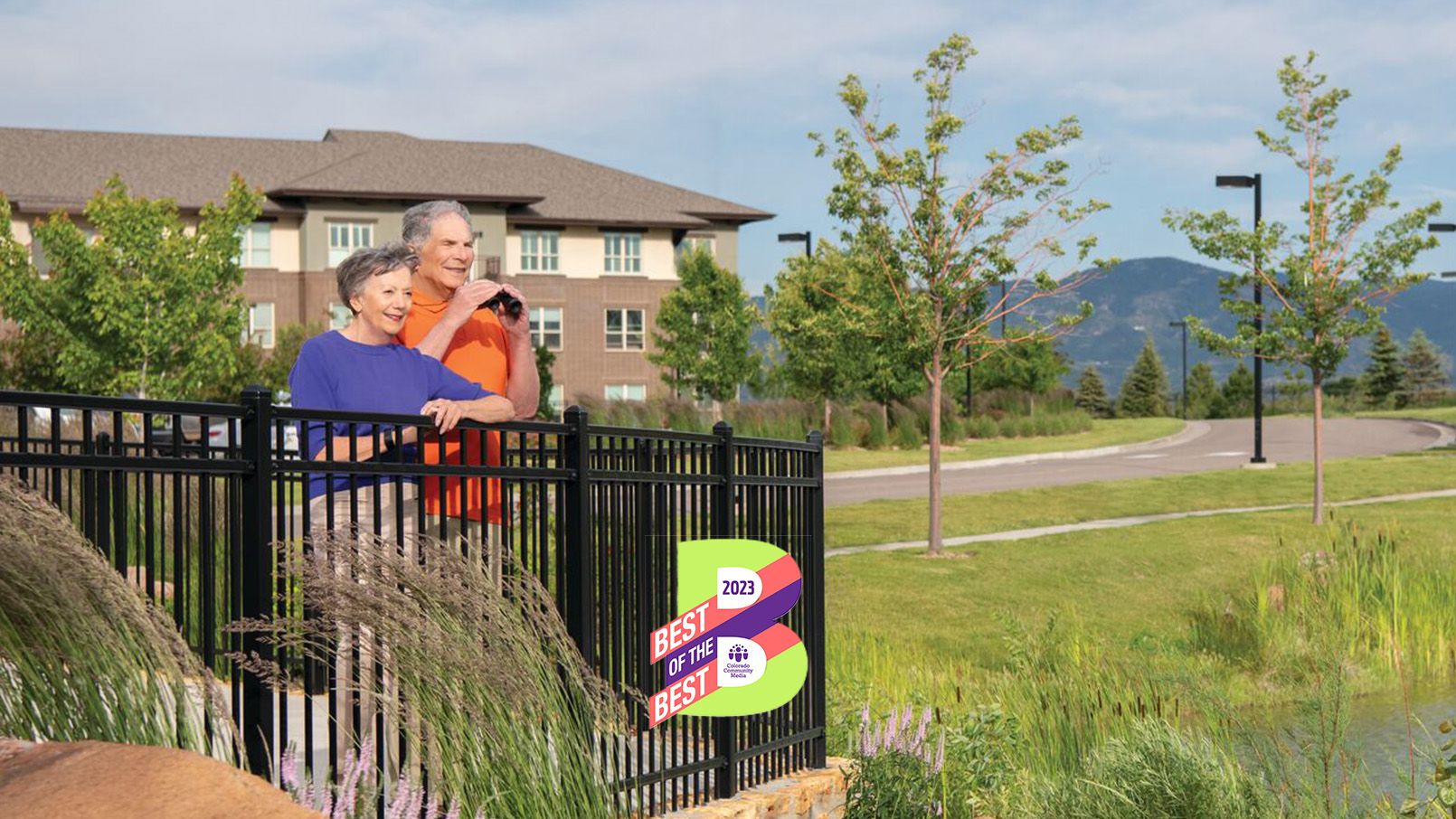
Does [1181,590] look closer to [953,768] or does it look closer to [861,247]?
[861,247]

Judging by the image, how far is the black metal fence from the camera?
4.27 meters

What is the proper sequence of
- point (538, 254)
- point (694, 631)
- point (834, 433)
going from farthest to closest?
1. point (538, 254)
2. point (834, 433)
3. point (694, 631)

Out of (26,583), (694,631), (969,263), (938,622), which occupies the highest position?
(969,263)

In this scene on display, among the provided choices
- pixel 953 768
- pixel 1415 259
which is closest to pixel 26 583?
pixel 953 768

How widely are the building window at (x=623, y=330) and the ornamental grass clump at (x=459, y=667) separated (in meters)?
56.0

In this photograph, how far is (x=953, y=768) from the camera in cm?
711

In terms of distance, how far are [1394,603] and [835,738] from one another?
6.37 m

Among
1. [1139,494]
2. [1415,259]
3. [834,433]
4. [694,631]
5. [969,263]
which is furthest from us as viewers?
[834,433]

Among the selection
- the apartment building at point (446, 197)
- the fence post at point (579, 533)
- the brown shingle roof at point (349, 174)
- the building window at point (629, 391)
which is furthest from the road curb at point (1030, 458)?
the fence post at point (579, 533)

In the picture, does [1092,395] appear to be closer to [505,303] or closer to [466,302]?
[505,303]

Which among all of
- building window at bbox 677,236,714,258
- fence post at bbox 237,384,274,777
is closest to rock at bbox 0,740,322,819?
fence post at bbox 237,384,274,777

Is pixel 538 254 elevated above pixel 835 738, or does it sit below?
above

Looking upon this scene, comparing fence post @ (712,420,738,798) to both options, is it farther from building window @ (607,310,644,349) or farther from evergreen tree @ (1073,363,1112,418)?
evergreen tree @ (1073,363,1112,418)

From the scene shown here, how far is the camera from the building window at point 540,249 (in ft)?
194
